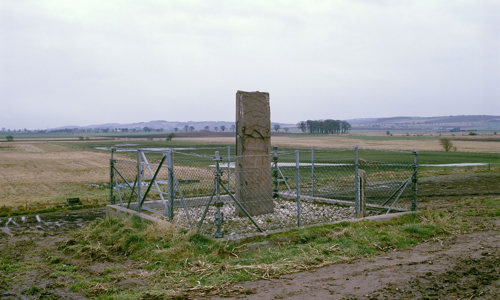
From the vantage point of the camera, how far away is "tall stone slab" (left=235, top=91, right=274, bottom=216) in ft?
37.9

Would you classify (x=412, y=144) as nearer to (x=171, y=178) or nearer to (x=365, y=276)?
(x=171, y=178)

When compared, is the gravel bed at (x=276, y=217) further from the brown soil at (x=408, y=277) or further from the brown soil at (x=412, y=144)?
the brown soil at (x=412, y=144)

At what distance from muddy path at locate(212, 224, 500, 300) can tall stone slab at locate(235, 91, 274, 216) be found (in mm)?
4438

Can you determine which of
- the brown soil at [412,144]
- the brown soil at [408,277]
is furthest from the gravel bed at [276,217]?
the brown soil at [412,144]

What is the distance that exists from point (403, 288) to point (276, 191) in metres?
8.73

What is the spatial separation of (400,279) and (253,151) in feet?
19.8

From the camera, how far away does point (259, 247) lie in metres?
8.51

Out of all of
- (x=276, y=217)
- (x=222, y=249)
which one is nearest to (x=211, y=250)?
(x=222, y=249)

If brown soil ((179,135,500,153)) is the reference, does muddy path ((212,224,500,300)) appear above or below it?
above

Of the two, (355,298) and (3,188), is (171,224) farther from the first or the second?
(3,188)

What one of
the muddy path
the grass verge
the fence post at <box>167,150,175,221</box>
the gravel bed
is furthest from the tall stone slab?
the muddy path

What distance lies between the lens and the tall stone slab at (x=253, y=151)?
11.5 meters

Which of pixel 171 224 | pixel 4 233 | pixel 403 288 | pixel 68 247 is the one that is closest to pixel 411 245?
pixel 403 288

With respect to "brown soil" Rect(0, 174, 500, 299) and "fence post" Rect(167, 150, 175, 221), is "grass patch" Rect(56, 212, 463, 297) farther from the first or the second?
"fence post" Rect(167, 150, 175, 221)
